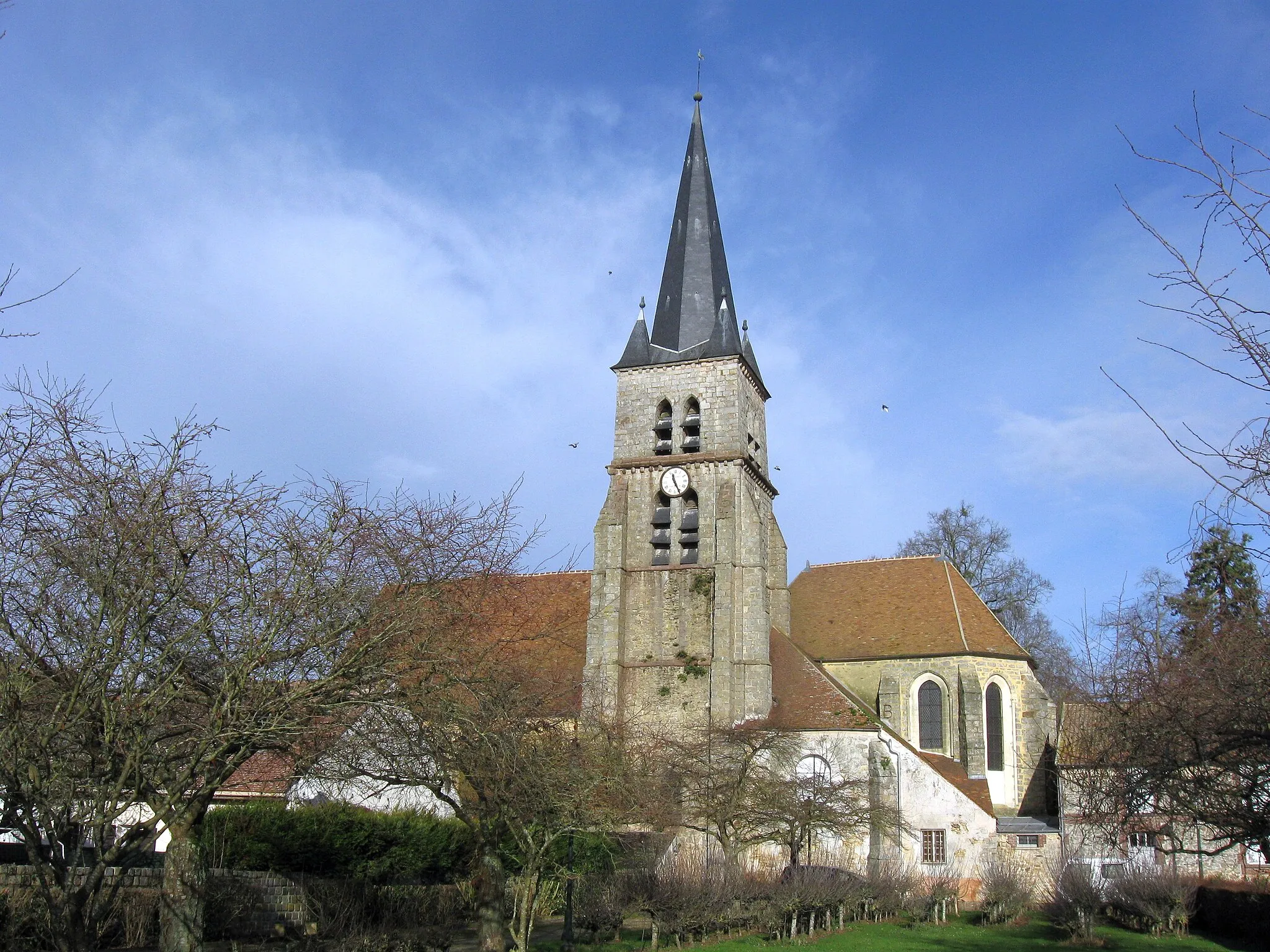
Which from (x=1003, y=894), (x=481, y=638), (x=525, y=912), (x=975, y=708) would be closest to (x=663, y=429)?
(x=975, y=708)

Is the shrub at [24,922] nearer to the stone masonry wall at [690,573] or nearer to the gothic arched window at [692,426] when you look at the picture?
the stone masonry wall at [690,573]

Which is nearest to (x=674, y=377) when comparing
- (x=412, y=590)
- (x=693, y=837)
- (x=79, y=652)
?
(x=693, y=837)

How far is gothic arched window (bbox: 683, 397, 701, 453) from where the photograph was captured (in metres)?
31.4

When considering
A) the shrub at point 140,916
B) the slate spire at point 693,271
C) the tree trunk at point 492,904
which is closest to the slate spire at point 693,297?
the slate spire at point 693,271

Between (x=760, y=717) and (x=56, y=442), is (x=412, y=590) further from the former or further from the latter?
(x=760, y=717)

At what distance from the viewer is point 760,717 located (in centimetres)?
2798

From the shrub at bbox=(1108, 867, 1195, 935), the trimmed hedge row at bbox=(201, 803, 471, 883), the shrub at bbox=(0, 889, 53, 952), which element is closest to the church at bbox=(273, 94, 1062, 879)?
the trimmed hedge row at bbox=(201, 803, 471, 883)

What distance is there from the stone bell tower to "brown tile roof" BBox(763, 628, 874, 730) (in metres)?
0.89

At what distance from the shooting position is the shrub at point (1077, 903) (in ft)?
67.1

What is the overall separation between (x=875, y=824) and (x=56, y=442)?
21.4 meters

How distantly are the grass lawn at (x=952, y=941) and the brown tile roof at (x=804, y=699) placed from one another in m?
5.73

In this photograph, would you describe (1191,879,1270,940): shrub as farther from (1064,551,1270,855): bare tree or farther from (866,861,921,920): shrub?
(866,861,921,920): shrub

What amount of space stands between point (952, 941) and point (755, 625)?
1024 centimetres

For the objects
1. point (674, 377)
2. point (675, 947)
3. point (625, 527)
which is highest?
point (674, 377)
